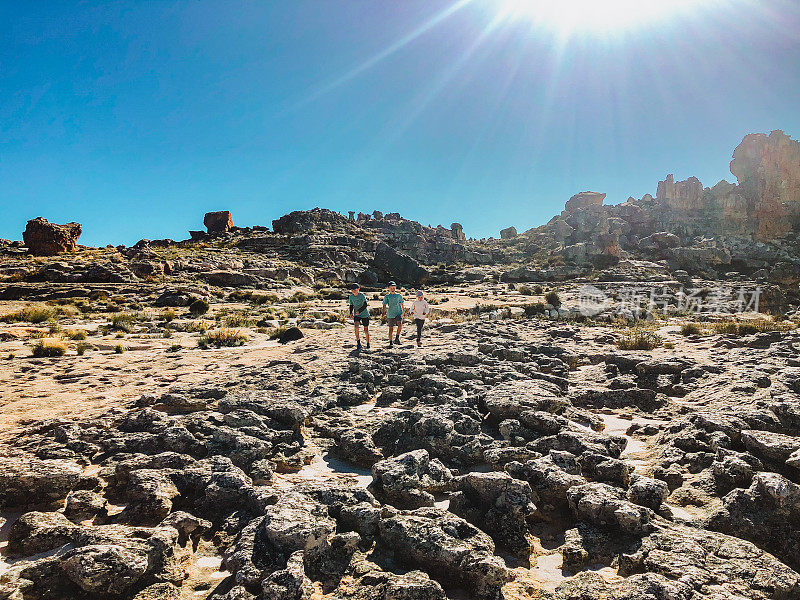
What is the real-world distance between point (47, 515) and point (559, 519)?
502 centimetres

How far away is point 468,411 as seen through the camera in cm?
637

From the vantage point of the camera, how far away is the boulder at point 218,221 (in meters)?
95.2

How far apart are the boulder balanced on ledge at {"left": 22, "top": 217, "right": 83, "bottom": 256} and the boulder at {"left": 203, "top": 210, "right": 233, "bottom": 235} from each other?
42.4m

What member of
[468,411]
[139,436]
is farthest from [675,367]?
[139,436]

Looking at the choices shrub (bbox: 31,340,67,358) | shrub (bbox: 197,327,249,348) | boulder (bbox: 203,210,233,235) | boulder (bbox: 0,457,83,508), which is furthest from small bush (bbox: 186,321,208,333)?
boulder (bbox: 203,210,233,235)

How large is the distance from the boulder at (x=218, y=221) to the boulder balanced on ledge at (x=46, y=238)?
42.4 meters

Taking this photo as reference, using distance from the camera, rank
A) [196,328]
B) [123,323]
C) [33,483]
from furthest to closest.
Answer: [196,328], [123,323], [33,483]

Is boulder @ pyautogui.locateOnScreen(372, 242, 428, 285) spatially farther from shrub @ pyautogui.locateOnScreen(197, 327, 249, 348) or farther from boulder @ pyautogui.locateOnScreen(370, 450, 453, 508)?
boulder @ pyautogui.locateOnScreen(370, 450, 453, 508)

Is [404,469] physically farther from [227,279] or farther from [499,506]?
[227,279]

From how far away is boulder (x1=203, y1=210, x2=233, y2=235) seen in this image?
95250mm

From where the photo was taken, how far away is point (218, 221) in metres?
95.9

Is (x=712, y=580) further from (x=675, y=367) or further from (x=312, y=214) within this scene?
(x=312, y=214)

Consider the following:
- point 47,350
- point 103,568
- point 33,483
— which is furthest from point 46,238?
point 103,568

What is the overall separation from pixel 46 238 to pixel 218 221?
4815 centimetres
